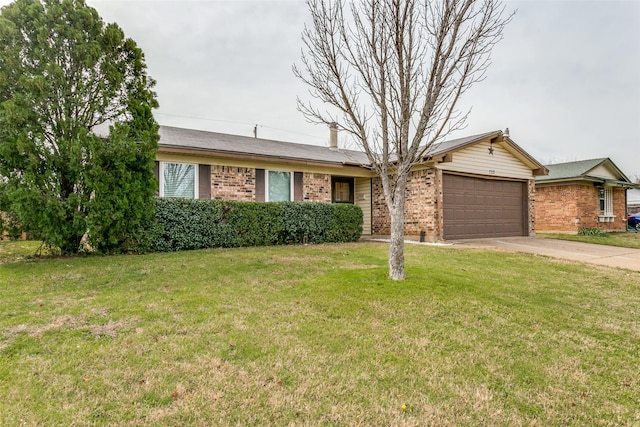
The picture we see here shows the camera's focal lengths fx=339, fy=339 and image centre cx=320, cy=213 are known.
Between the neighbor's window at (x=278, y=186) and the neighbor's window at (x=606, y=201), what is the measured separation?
17.2 meters

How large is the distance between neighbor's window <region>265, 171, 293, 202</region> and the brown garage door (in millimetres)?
5630

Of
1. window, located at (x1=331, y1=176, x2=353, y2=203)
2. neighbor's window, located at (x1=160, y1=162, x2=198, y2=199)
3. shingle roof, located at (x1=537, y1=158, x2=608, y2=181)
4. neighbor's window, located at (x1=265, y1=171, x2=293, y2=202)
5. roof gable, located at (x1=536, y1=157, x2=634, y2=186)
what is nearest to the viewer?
neighbor's window, located at (x1=160, y1=162, x2=198, y2=199)

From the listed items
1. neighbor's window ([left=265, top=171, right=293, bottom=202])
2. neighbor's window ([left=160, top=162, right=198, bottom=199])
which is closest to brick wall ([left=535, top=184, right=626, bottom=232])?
neighbor's window ([left=265, top=171, right=293, bottom=202])

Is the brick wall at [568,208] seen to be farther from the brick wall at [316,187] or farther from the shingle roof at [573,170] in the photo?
the brick wall at [316,187]

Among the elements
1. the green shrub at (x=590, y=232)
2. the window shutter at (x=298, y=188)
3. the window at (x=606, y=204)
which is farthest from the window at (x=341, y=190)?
the window at (x=606, y=204)

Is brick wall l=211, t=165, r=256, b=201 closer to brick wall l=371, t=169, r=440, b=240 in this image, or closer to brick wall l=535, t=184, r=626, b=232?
brick wall l=371, t=169, r=440, b=240

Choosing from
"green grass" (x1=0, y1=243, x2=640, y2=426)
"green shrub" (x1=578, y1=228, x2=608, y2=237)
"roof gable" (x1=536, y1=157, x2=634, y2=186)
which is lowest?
"green grass" (x1=0, y1=243, x2=640, y2=426)

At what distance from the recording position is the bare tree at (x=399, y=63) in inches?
192

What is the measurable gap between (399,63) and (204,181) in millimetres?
7682

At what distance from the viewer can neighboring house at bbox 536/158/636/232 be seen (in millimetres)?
16828

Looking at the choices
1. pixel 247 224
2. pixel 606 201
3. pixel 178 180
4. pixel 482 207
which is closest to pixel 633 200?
pixel 606 201

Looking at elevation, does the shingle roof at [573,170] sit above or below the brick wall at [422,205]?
above

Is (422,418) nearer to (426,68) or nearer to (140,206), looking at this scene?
(426,68)

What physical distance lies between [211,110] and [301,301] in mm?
17637
